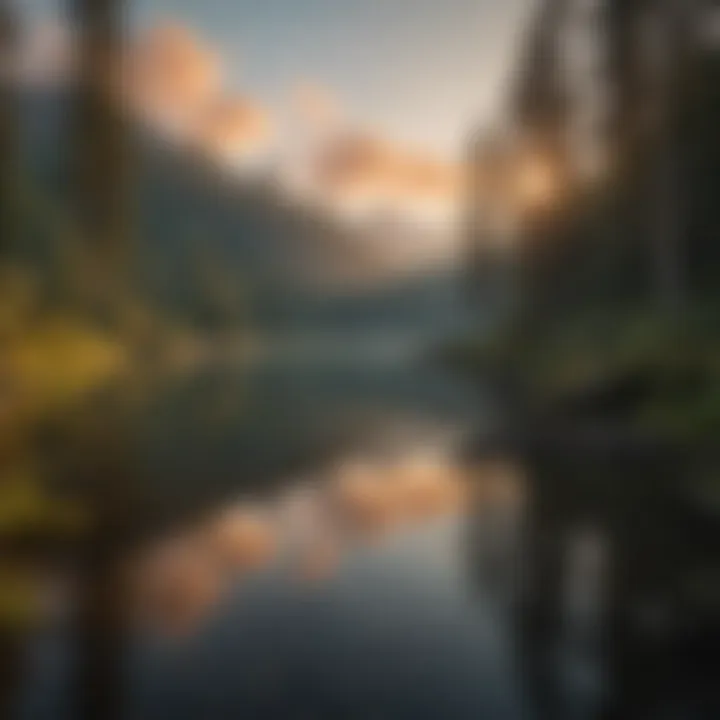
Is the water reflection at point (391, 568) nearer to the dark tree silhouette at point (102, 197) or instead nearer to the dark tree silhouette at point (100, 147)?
the dark tree silhouette at point (102, 197)

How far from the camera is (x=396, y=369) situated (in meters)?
3.52

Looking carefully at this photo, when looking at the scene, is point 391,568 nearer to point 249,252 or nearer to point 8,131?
point 249,252

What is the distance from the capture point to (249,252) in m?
3.54

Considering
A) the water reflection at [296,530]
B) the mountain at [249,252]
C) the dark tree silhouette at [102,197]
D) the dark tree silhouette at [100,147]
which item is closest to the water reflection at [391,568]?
the water reflection at [296,530]

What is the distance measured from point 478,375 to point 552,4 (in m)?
1.54

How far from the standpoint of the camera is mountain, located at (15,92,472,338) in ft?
10.3

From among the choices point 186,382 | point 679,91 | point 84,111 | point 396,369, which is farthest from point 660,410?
point 84,111

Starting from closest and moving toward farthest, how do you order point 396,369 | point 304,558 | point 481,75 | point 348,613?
1. point 348,613
2. point 304,558
3. point 481,75
4. point 396,369

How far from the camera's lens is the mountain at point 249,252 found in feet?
10.3

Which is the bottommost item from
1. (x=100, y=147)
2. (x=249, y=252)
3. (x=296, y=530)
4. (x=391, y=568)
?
(x=391, y=568)

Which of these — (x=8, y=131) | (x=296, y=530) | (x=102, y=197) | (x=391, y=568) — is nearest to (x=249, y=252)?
A: (x=102, y=197)

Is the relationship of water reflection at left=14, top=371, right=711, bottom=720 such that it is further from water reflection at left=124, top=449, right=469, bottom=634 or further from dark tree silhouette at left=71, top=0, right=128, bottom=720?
dark tree silhouette at left=71, top=0, right=128, bottom=720

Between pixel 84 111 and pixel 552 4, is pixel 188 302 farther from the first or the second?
pixel 552 4

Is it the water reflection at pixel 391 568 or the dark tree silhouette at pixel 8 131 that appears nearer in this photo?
the water reflection at pixel 391 568
